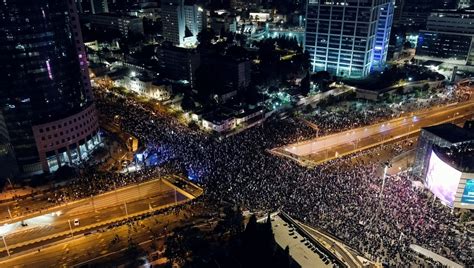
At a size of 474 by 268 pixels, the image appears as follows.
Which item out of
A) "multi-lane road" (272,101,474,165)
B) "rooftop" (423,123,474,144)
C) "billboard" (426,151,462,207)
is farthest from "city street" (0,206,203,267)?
"rooftop" (423,123,474,144)

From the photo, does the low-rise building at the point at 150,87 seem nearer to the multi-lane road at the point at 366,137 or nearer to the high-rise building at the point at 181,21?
the multi-lane road at the point at 366,137

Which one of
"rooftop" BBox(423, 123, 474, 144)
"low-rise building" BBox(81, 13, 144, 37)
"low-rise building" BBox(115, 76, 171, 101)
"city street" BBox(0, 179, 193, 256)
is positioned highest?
"low-rise building" BBox(81, 13, 144, 37)

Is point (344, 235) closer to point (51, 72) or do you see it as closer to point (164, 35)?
point (51, 72)

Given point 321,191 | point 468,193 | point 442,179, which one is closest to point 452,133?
point 442,179

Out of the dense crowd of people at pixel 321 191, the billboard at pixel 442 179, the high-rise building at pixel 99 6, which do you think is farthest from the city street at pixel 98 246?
the high-rise building at pixel 99 6

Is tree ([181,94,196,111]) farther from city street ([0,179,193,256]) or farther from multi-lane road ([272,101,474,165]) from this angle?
city street ([0,179,193,256])

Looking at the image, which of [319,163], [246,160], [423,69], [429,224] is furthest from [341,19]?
[429,224]
